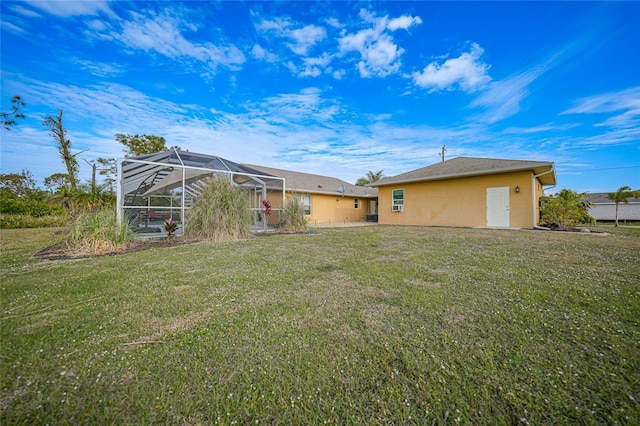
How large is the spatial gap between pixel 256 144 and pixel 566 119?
20.6 meters

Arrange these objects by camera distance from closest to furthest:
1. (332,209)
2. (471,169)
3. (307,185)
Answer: (471,169), (307,185), (332,209)

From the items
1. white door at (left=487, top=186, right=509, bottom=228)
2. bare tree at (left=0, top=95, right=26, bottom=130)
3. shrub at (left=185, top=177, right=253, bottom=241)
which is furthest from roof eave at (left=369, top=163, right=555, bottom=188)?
bare tree at (left=0, top=95, right=26, bottom=130)

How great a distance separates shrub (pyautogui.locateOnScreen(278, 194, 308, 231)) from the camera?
388 inches

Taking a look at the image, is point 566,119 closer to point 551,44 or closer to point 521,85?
point 521,85

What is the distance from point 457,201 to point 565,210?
13.4 ft

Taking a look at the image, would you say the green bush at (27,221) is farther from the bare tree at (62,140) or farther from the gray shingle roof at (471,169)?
the gray shingle roof at (471,169)

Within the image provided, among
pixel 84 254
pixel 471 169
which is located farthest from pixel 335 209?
pixel 84 254

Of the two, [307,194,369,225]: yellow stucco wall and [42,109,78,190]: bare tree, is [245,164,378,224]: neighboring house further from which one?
[42,109,78,190]: bare tree

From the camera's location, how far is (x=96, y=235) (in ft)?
18.0

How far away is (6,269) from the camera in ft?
12.8

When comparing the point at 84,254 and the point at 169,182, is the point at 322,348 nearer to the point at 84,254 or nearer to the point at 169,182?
the point at 84,254

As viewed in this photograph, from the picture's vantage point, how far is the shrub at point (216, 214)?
289 inches

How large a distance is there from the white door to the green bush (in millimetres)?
19979

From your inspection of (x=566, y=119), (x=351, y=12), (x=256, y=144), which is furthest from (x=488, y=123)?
(x=256, y=144)
